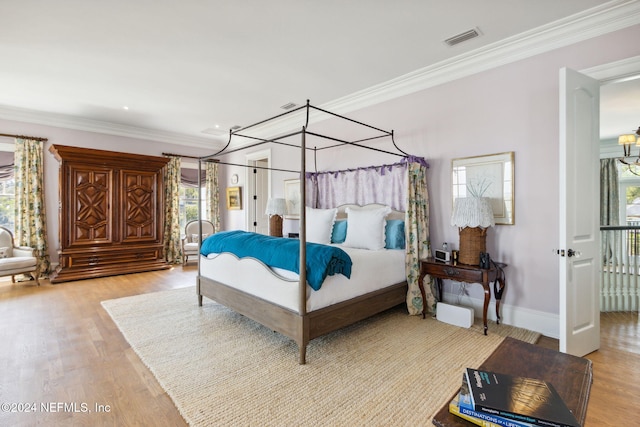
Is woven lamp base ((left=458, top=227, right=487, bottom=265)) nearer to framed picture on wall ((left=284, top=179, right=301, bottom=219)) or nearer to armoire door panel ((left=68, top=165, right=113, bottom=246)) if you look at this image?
framed picture on wall ((left=284, top=179, right=301, bottom=219))

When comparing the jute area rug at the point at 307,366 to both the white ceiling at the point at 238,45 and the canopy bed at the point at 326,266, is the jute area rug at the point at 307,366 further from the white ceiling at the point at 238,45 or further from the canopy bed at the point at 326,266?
the white ceiling at the point at 238,45

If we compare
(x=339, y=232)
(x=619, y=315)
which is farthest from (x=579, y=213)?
(x=339, y=232)

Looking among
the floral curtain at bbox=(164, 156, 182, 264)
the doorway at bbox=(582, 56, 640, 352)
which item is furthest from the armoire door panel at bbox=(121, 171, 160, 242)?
the doorway at bbox=(582, 56, 640, 352)

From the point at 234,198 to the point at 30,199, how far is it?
3.55 metres

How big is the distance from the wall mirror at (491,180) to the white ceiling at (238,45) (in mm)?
1152

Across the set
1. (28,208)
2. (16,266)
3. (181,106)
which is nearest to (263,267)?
(181,106)

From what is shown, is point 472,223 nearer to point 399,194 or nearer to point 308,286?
point 399,194

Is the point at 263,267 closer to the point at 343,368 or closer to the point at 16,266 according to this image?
the point at 343,368

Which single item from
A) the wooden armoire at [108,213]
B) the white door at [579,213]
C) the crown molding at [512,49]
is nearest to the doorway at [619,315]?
the white door at [579,213]

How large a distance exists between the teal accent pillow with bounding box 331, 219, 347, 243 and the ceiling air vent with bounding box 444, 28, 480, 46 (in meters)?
2.35

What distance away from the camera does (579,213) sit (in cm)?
247

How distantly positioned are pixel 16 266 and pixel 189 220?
3.12 meters

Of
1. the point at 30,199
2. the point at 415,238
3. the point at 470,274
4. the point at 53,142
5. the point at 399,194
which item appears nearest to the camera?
the point at 470,274

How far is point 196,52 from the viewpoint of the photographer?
10.6 feet
